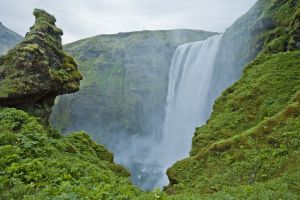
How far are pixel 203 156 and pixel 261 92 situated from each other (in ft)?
25.5

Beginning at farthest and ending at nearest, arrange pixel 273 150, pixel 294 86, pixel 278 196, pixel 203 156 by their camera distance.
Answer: pixel 294 86 → pixel 203 156 → pixel 273 150 → pixel 278 196

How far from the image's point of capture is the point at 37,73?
23500 mm

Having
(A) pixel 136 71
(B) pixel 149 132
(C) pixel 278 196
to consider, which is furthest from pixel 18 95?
(A) pixel 136 71

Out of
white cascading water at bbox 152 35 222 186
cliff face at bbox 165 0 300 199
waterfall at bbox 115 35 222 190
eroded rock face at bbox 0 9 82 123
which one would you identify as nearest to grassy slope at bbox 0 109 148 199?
eroded rock face at bbox 0 9 82 123

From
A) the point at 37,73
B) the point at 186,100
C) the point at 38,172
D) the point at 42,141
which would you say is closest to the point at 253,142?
the point at 42,141

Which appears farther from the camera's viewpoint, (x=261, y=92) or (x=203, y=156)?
(x=261, y=92)

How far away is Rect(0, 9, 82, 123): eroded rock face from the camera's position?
22278mm

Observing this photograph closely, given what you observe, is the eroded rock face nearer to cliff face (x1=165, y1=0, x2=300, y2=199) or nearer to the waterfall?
cliff face (x1=165, y1=0, x2=300, y2=199)

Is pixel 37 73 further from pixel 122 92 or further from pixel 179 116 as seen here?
pixel 122 92

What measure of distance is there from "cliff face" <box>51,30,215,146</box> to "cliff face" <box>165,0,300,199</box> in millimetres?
68134

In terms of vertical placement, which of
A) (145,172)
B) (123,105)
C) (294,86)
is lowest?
(145,172)

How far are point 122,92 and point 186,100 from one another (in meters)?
31.1

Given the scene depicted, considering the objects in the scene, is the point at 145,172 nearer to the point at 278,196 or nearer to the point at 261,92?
the point at 261,92

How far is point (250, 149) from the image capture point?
1927 centimetres
